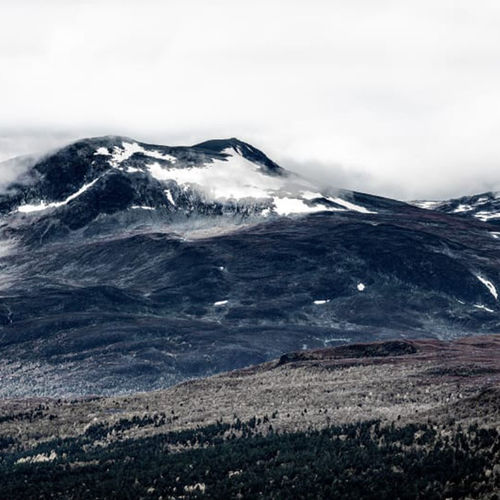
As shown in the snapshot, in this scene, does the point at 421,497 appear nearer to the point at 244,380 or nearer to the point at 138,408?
the point at 138,408

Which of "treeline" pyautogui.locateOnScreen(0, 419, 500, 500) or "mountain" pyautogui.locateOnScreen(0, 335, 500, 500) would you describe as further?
"mountain" pyautogui.locateOnScreen(0, 335, 500, 500)

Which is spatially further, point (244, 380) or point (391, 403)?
point (244, 380)

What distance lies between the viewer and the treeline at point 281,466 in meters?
67.1

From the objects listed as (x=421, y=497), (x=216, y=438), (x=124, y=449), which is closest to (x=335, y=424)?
(x=216, y=438)

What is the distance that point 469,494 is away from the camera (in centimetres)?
6256

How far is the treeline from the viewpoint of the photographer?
67.1m

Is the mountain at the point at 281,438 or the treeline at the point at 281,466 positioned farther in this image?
the mountain at the point at 281,438

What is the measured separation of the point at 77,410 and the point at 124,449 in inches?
1465

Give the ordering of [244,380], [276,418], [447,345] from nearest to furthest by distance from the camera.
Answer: [276,418], [244,380], [447,345]

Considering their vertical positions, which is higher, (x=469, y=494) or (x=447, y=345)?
(x=469, y=494)

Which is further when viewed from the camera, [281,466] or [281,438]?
[281,438]

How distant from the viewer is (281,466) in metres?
76.9

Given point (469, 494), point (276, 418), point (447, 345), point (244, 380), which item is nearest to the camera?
point (469, 494)

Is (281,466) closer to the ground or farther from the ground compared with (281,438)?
farther from the ground
